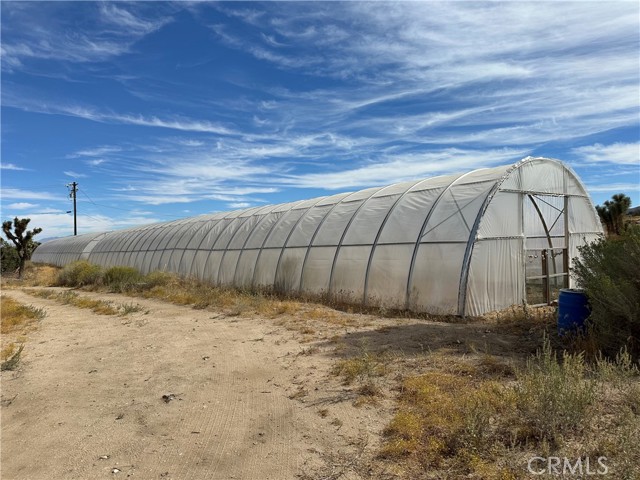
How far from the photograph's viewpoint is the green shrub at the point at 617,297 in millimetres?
7340

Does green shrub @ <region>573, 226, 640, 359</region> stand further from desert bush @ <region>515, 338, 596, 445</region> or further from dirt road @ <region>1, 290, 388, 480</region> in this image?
dirt road @ <region>1, 290, 388, 480</region>

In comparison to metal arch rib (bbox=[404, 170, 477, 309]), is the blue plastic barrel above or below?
below

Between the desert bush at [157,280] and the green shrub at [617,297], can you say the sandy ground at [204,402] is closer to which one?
the green shrub at [617,297]

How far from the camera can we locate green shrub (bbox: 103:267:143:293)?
2298 centimetres

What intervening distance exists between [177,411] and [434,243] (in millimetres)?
9269

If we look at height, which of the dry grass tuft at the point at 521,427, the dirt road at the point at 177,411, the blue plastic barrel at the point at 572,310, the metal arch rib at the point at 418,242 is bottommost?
the dirt road at the point at 177,411

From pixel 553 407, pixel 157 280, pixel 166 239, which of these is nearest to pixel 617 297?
pixel 553 407

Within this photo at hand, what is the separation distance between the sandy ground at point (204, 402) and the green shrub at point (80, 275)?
611 inches

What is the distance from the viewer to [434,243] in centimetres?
1359

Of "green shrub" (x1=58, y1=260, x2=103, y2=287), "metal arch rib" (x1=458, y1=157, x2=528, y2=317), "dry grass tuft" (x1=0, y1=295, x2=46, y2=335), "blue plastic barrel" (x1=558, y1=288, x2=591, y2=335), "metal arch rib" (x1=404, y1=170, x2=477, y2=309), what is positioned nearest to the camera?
"blue plastic barrel" (x1=558, y1=288, x2=591, y2=335)

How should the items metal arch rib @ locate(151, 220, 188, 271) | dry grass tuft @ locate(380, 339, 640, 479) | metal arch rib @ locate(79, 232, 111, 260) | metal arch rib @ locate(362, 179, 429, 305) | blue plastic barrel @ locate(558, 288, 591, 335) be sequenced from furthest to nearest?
metal arch rib @ locate(79, 232, 111, 260), metal arch rib @ locate(151, 220, 188, 271), metal arch rib @ locate(362, 179, 429, 305), blue plastic barrel @ locate(558, 288, 591, 335), dry grass tuft @ locate(380, 339, 640, 479)

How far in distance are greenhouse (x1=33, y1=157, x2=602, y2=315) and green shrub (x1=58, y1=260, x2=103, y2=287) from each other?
30.3 feet

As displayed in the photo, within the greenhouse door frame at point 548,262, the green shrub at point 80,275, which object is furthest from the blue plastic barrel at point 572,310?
the green shrub at point 80,275

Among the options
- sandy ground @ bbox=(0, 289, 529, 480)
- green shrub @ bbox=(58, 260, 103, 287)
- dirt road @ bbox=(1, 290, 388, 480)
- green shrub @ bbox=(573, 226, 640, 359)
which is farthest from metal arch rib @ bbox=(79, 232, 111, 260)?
green shrub @ bbox=(573, 226, 640, 359)
